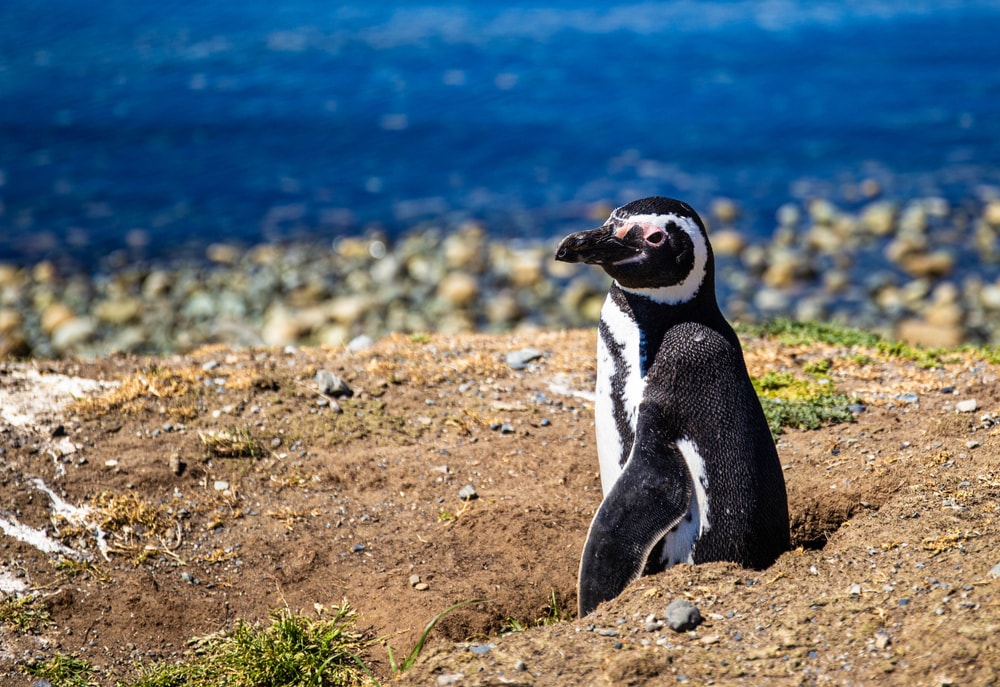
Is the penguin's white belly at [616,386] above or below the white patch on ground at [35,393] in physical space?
above

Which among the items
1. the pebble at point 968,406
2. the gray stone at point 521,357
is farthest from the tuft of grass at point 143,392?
the pebble at point 968,406

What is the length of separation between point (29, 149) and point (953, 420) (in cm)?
1727

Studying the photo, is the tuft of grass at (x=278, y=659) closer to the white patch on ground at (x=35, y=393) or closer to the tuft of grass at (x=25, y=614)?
the tuft of grass at (x=25, y=614)

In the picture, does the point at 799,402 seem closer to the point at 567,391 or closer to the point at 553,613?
the point at 567,391

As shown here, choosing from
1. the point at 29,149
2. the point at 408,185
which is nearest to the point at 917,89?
the point at 408,185

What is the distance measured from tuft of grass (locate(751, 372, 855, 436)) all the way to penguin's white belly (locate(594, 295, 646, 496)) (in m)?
1.60

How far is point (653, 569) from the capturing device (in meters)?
4.18

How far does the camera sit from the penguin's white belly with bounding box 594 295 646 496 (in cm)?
427

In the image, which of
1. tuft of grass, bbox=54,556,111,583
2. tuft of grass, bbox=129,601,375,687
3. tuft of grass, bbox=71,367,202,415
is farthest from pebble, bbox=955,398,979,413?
tuft of grass, bbox=54,556,111,583

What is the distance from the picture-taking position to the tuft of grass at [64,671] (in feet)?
13.5

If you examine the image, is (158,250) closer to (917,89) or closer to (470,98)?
(470,98)

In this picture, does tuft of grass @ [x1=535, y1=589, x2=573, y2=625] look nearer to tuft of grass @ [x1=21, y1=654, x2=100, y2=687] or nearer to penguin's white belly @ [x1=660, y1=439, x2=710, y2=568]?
penguin's white belly @ [x1=660, y1=439, x2=710, y2=568]

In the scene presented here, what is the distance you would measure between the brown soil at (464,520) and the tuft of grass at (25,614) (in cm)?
5

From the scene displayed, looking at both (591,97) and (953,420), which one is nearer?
(953,420)
